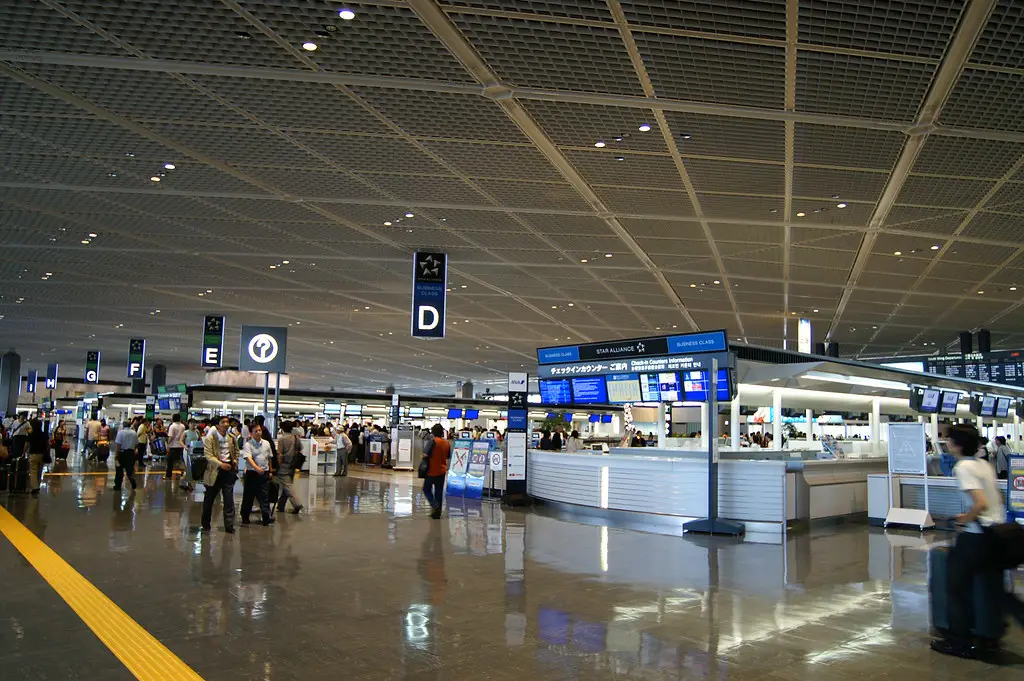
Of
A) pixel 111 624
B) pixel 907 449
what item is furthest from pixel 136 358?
pixel 111 624

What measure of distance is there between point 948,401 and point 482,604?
1781cm

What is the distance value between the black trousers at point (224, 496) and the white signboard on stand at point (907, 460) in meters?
11.1

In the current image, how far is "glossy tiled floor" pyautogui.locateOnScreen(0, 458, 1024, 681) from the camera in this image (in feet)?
18.4

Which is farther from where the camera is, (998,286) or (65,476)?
(65,476)

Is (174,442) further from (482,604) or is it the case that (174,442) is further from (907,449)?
(907,449)

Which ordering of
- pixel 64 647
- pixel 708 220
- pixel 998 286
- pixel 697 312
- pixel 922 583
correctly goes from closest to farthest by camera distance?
pixel 64 647, pixel 922 583, pixel 708 220, pixel 998 286, pixel 697 312

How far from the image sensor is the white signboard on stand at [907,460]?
46.8 ft

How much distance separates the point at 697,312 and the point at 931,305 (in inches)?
262

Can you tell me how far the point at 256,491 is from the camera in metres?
12.9

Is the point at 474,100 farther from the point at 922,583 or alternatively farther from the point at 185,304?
the point at 185,304

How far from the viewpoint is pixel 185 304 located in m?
26.4

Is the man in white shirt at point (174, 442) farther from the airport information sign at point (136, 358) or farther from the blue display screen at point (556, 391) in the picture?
the airport information sign at point (136, 358)

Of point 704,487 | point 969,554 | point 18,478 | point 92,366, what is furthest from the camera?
point 92,366

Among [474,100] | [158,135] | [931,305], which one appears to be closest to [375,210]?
[158,135]
